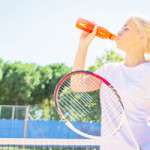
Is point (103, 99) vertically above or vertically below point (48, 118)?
above

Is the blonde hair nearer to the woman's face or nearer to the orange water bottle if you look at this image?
the woman's face

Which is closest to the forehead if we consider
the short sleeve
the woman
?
the woman

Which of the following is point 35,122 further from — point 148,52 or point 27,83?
point 27,83

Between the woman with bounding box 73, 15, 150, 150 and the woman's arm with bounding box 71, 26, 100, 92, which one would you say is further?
the woman's arm with bounding box 71, 26, 100, 92

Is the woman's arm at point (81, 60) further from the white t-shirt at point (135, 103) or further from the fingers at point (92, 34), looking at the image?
the white t-shirt at point (135, 103)

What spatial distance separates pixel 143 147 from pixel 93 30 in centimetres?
76

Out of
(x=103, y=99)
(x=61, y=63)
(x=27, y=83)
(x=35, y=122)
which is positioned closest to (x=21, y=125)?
(x=35, y=122)

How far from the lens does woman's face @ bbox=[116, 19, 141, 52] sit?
4.73ft

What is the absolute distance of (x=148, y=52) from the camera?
1.52 meters

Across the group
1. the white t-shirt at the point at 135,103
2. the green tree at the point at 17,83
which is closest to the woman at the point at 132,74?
the white t-shirt at the point at 135,103

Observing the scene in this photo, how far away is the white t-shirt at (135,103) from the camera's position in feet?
4.08

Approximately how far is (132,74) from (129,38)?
225 mm

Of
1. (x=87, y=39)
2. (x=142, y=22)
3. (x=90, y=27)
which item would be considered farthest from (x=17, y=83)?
(x=142, y=22)

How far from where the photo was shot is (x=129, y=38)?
144cm
